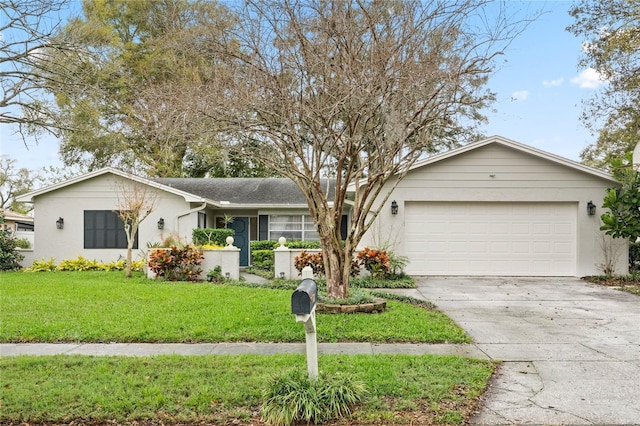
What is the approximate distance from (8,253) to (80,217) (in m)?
2.42

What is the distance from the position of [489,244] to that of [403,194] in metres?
2.93

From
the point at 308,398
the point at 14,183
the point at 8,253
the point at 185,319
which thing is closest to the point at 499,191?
the point at 185,319

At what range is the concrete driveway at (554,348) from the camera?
12.9 feet

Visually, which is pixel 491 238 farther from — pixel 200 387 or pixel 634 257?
pixel 200 387

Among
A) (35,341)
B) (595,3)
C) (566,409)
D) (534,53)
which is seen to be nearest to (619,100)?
(595,3)

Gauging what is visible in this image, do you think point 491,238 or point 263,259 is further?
point 263,259

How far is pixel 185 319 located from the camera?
286 inches

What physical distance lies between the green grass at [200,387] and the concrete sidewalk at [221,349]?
33 centimetres

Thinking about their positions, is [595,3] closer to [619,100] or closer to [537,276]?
[619,100]

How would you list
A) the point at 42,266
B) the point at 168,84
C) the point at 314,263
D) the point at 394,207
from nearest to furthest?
the point at 168,84 < the point at 314,263 < the point at 394,207 < the point at 42,266

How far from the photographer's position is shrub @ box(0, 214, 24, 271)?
15250mm

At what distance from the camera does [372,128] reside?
812cm

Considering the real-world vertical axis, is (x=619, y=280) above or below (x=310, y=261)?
below

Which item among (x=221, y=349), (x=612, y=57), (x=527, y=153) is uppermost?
(x=612, y=57)
